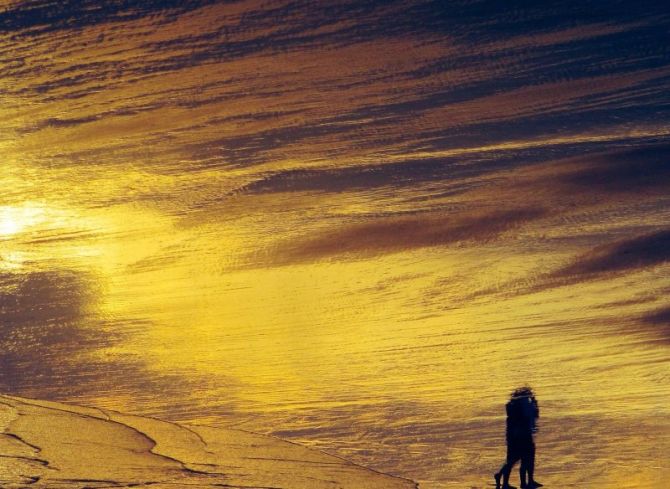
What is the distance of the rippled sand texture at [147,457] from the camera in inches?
286

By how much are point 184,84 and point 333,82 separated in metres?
2.17

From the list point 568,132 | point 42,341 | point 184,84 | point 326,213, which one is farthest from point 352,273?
point 184,84

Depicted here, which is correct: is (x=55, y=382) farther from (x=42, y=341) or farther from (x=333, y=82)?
(x=333, y=82)

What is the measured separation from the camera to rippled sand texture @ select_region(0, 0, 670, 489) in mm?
9578

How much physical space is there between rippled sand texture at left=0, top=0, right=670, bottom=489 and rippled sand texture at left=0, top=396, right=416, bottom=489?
38 centimetres

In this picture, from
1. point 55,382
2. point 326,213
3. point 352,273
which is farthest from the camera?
point 326,213

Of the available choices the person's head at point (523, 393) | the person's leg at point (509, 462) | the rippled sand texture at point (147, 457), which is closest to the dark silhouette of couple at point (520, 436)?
the person's leg at point (509, 462)

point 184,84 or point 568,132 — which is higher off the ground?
point 184,84

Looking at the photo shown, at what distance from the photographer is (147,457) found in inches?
310

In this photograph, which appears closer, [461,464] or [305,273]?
[461,464]

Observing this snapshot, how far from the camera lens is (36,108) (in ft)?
56.7

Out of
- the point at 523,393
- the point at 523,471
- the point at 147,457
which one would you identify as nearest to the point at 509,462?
the point at 523,471

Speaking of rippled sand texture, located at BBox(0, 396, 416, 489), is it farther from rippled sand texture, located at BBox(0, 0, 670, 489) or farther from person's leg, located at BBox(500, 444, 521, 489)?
person's leg, located at BBox(500, 444, 521, 489)

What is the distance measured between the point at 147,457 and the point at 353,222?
6237 mm
